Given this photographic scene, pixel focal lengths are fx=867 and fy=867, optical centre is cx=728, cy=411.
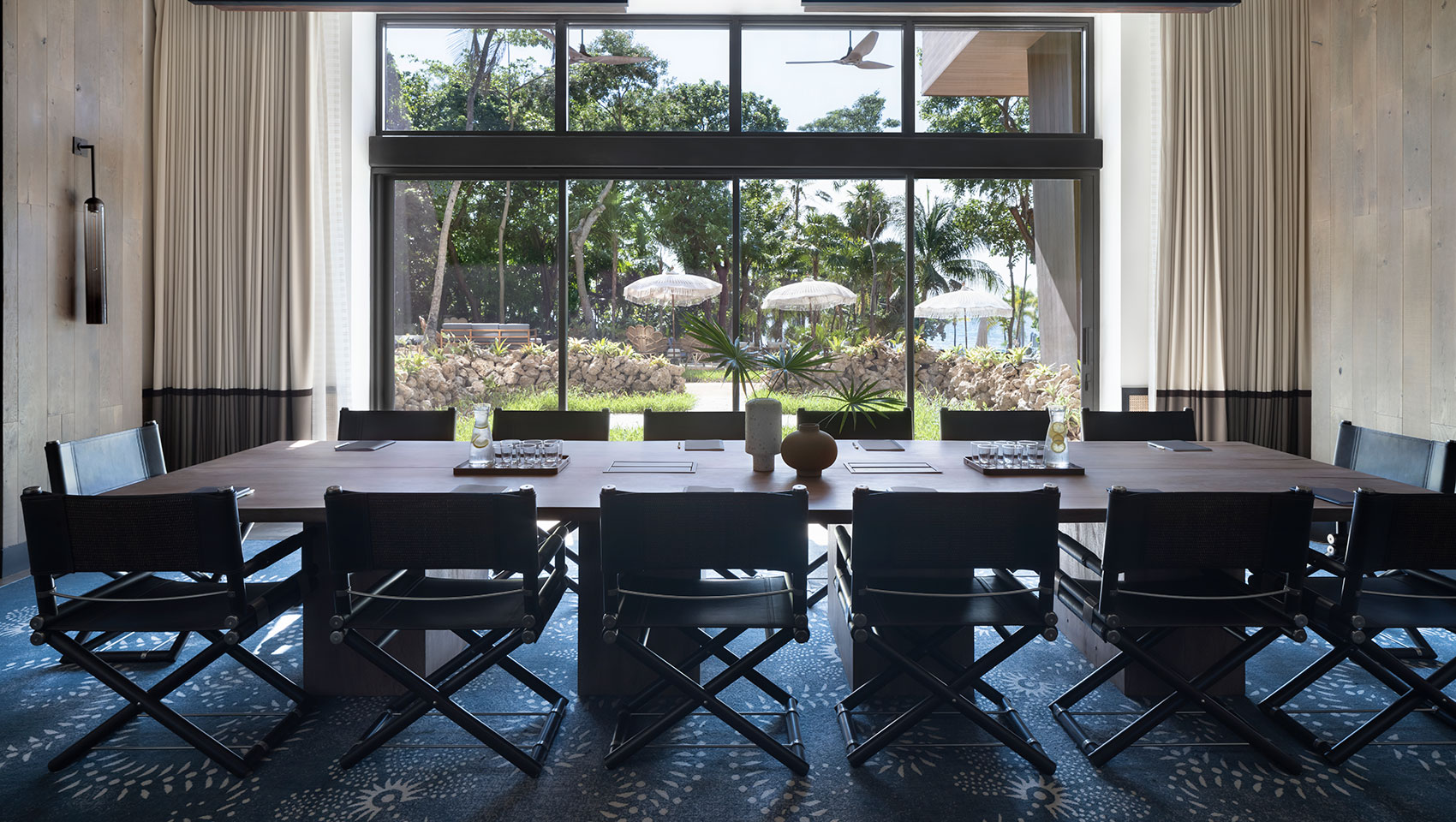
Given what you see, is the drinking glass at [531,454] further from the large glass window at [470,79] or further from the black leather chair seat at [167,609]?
the large glass window at [470,79]

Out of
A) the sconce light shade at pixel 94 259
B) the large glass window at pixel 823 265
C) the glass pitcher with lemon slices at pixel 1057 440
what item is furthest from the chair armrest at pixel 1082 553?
the sconce light shade at pixel 94 259

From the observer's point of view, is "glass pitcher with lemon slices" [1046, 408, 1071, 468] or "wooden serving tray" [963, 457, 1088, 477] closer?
"wooden serving tray" [963, 457, 1088, 477]

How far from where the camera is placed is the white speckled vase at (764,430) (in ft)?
10.1

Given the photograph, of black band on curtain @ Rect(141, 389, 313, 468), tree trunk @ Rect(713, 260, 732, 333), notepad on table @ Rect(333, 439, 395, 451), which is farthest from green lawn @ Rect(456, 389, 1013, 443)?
notepad on table @ Rect(333, 439, 395, 451)

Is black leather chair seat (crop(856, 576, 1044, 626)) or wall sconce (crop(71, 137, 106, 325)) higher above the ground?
wall sconce (crop(71, 137, 106, 325))

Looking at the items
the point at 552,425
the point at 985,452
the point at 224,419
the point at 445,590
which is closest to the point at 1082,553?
the point at 985,452

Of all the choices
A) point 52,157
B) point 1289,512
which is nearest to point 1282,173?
point 1289,512

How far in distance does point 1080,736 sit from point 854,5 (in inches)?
110

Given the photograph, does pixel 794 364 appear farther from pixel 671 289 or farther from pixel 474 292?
pixel 474 292

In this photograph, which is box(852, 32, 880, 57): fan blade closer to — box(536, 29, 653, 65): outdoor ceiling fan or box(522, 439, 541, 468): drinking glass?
box(536, 29, 653, 65): outdoor ceiling fan

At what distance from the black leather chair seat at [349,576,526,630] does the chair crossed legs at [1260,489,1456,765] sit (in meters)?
2.25

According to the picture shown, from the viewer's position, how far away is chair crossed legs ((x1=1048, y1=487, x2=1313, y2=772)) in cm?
224

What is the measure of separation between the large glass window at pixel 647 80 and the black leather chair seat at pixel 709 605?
3949 mm

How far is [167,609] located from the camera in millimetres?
2508
